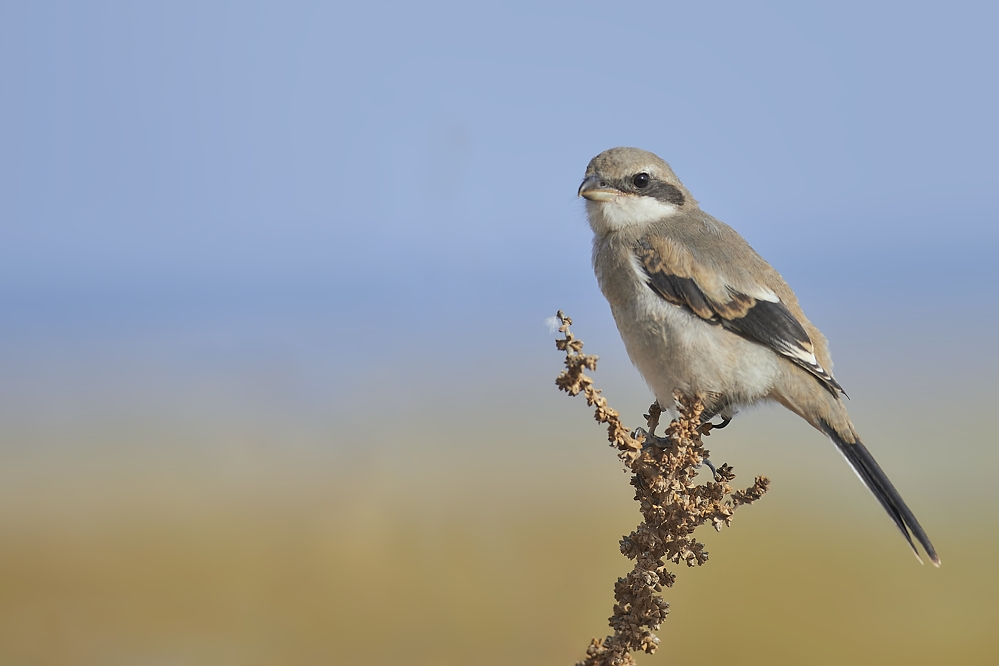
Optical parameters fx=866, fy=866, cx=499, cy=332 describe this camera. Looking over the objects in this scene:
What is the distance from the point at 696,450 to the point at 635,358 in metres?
0.94

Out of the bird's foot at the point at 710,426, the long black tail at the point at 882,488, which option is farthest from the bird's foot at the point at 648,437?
the long black tail at the point at 882,488

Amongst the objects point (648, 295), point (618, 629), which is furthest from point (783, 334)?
point (618, 629)

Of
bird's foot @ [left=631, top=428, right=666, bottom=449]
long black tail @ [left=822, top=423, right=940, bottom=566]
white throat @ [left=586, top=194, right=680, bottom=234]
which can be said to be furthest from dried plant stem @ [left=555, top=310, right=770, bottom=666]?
white throat @ [left=586, top=194, right=680, bottom=234]

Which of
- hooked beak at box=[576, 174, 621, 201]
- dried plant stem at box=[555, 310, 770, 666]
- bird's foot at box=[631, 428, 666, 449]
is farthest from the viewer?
hooked beak at box=[576, 174, 621, 201]

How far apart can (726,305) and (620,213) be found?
720 mm

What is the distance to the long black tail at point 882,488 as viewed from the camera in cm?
357

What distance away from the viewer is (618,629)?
8.29 feet

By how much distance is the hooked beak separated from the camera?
162 inches

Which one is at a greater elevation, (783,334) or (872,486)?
(783,334)

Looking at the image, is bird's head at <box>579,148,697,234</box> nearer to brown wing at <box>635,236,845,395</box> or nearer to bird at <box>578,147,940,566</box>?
bird at <box>578,147,940,566</box>

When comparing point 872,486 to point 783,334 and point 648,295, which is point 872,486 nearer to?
point 783,334

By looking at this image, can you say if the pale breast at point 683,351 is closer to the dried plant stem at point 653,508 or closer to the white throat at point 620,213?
the white throat at point 620,213

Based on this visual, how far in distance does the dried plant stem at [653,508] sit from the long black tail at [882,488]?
1124 millimetres

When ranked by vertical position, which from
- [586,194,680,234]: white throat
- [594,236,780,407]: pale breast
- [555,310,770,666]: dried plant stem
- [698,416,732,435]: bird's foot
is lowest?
[555,310,770,666]: dried plant stem
